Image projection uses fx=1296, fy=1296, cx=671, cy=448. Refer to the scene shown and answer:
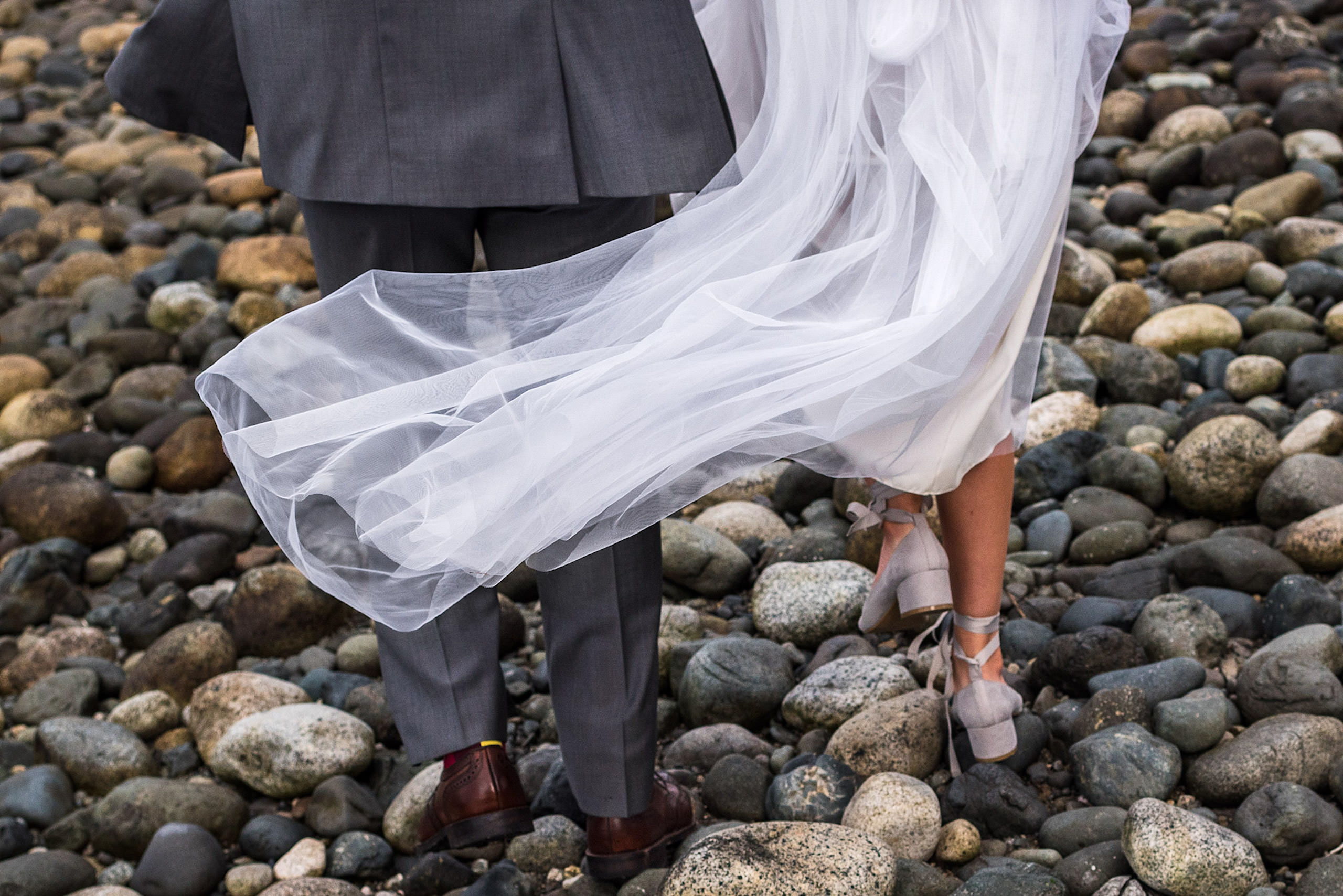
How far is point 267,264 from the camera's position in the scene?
5.52 meters

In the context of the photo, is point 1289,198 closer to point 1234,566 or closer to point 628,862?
point 1234,566

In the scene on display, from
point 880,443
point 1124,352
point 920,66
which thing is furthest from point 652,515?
point 1124,352

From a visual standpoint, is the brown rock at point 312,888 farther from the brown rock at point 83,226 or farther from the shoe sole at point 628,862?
the brown rock at point 83,226

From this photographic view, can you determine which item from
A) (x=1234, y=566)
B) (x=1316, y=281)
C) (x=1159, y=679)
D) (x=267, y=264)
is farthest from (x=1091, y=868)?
(x=267, y=264)

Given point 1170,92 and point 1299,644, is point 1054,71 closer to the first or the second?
point 1299,644

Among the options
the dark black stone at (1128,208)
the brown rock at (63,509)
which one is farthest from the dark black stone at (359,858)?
the dark black stone at (1128,208)

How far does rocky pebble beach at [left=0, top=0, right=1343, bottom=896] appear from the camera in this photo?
2.22 meters

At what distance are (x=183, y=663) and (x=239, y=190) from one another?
3.82 meters

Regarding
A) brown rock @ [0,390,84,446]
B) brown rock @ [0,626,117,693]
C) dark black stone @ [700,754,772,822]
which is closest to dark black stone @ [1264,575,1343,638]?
dark black stone @ [700,754,772,822]

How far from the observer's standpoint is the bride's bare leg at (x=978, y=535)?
2.15m

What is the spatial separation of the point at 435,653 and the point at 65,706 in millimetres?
1592

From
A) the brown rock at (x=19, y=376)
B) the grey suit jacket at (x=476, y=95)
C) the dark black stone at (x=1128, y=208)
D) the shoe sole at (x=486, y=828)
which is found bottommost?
the brown rock at (x=19, y=376)

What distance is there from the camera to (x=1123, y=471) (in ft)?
10.9

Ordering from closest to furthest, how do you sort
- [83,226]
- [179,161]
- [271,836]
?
[271,836]
[83,226]
[179,161]
